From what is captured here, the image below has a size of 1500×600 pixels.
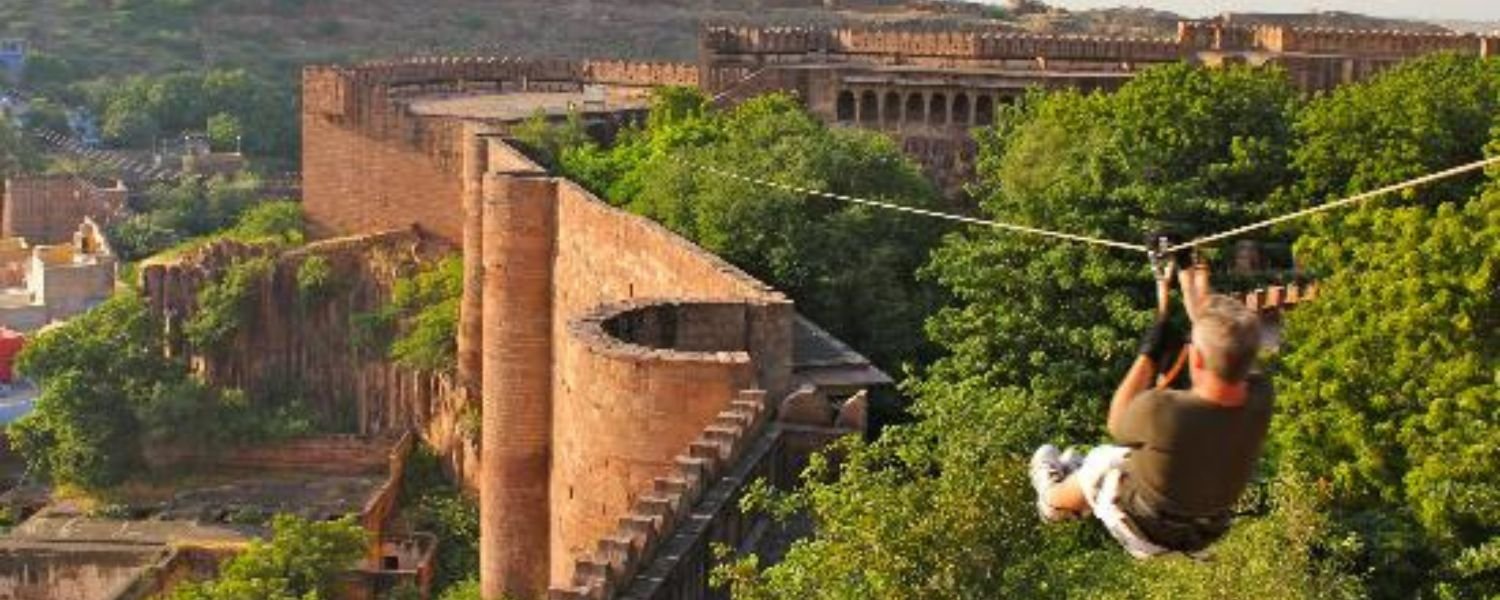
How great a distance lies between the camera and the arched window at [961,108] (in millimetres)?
39656

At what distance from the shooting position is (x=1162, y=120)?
92.5ft

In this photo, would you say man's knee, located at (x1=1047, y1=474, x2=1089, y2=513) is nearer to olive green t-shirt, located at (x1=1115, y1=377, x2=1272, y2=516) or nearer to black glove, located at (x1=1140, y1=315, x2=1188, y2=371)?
black glove, located at (x1=1140, y1=315, x2=1188, y2=371)

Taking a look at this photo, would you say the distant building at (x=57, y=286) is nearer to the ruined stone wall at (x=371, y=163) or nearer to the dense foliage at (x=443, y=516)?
the ruined stone wall at (x=371, y=163)

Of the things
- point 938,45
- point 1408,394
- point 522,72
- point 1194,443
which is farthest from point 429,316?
point 1194,443

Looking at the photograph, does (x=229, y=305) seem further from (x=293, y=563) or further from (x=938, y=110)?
(x=938, y=110)

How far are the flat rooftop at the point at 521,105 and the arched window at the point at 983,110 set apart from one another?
5.55 m

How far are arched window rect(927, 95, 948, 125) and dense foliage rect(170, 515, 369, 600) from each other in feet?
44.2

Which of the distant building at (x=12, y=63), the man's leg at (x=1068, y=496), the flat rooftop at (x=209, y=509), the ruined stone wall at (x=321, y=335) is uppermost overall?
the man's leg at (x=1068, y=496)

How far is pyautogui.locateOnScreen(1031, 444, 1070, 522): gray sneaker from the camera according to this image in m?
8.05

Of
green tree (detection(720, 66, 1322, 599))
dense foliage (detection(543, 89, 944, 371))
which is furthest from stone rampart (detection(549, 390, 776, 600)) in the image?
dense foliage (detection(543, 89, 944, 371))

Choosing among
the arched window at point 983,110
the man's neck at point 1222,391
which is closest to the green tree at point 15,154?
the arched window at point 983,110

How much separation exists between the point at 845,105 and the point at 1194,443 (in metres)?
33.4

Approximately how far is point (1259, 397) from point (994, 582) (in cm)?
663

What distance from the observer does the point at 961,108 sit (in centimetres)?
3978
